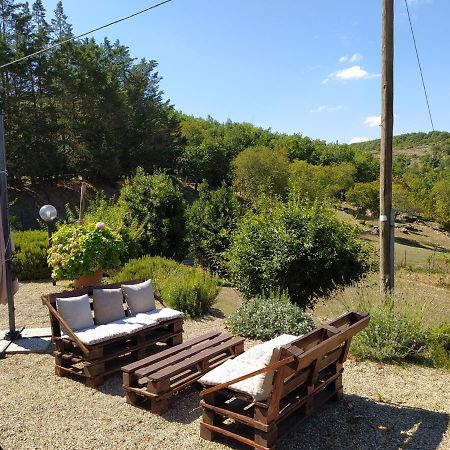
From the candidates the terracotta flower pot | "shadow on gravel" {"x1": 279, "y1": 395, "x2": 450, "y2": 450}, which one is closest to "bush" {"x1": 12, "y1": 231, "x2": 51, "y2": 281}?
the terracotta flower pot

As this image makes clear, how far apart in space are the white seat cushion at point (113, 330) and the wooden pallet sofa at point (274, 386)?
1598 mm

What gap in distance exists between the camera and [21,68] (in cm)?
2755

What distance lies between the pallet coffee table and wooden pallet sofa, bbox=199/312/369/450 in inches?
23.8

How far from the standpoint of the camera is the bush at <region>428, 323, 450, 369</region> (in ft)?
18.4

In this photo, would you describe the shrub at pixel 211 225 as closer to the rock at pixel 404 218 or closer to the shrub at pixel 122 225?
the shrub at pixel 122 225

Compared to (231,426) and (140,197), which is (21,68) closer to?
(140,197)

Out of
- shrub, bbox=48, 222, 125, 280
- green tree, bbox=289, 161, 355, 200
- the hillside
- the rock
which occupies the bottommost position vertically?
the rock

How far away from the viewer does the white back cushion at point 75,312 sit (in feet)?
17.0

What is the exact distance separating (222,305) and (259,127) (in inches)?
3631

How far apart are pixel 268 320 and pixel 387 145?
10.7ft

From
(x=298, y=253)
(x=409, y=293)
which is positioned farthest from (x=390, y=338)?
(x=298, y=253)

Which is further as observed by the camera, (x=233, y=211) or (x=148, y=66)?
(x=148, y=66)

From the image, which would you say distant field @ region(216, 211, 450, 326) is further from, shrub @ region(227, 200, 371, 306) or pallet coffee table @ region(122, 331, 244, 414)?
pallet coffee table @ region(122, 331, 244, 414)

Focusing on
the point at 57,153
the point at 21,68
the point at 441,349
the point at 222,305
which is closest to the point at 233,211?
the point at 222,305
